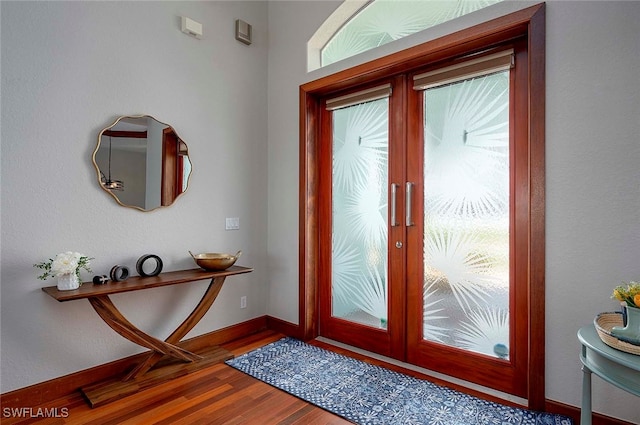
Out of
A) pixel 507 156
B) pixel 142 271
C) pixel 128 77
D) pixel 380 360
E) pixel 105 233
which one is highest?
pixel 128 77

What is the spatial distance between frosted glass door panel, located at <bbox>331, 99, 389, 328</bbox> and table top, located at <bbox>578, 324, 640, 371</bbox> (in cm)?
150

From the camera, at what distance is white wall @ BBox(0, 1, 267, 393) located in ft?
6.97

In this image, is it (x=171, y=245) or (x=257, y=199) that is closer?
(x=171, y=245)

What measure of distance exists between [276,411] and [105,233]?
5.63 feet

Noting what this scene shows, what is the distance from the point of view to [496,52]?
7.58 ft

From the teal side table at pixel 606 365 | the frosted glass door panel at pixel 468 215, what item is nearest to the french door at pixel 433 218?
the frosted glass door panel at pixel 468 215

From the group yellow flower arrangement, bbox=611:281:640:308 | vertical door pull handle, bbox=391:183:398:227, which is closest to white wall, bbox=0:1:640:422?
yellow flower arrangement, bbox=611:281:640:308

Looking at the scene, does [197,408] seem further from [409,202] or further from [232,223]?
[409,202]

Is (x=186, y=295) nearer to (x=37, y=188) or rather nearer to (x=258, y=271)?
(x=258, y=271)

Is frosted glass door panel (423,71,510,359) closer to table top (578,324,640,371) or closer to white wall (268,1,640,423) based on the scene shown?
white wall (268,1,640,423)

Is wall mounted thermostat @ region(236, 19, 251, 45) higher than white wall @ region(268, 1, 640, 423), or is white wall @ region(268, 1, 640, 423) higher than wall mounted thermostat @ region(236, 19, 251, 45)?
wall mounted thermostat @ region(236, 19, 251, 45)

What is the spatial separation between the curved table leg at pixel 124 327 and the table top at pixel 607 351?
254 cm

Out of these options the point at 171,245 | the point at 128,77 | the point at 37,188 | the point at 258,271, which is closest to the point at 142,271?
the point at 171,245

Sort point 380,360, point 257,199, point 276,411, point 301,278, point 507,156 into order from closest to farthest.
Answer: point 276,411
point 507,156
point 380,360
point 301,278
point 257,199
